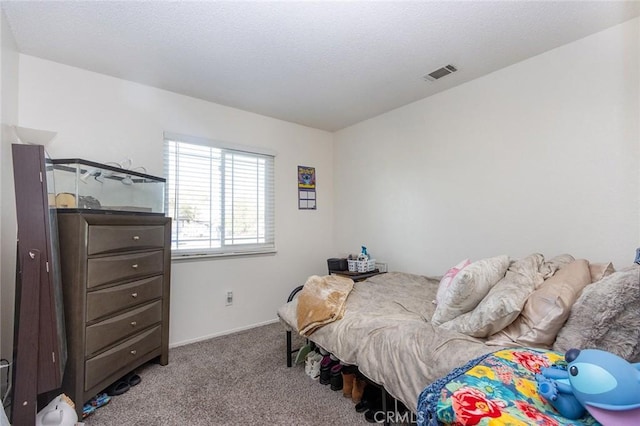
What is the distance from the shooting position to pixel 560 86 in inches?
85.8

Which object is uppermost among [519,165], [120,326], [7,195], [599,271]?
[519,165]

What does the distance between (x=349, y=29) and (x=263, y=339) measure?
2.82 m

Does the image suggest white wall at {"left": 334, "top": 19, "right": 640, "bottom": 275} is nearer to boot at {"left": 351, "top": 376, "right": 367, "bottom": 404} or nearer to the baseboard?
boot at {"left": 351, "top": 376, "right": 367, "bottom": 404}

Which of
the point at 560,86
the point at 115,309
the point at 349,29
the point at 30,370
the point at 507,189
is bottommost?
the point at 30,370

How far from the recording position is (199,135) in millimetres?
3117

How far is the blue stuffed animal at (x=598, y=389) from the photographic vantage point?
33.3 inches

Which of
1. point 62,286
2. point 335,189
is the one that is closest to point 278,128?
point 335,189

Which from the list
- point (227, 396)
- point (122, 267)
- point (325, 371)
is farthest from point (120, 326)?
point (325, 371)

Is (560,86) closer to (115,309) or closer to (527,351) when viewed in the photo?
(527,351)

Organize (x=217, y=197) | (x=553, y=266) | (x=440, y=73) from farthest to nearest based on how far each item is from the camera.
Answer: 1. (x=217, y=197)
2. (x=440, y=73)
3. (x=553, y=266)

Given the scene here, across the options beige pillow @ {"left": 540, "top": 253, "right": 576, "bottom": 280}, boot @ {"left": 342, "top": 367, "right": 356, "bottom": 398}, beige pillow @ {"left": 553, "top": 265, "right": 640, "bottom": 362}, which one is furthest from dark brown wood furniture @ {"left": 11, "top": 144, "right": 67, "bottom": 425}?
beige pillow @ {"left": 540, "top": 253, "right": 576, "bottom": 280}

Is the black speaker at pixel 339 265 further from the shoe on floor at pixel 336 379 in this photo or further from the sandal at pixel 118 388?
the sandal at pixel 118 388

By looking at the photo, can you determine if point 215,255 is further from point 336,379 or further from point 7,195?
point 336,379

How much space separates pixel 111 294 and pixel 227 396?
1053 millimetres
